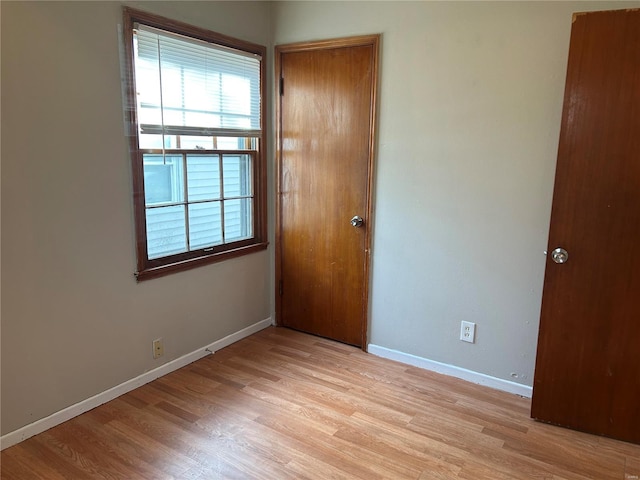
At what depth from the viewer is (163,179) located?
2.67 m

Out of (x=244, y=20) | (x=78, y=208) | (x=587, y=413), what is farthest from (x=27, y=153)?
(x=587, y=413)

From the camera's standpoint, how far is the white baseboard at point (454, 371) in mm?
2676

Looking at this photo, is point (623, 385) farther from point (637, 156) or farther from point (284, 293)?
point (284, 293)

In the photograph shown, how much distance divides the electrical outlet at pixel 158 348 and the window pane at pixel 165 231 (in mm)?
511

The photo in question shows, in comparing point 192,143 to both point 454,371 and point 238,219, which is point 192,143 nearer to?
point 238,219

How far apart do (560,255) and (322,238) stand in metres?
1.56

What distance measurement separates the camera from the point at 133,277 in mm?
2555

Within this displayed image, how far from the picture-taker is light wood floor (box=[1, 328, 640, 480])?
201cm

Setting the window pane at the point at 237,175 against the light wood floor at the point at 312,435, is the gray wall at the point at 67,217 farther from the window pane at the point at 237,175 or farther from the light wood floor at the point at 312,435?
the window pane at the point at 237,175

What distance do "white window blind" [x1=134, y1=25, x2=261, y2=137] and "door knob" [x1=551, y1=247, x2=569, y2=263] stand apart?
6.67 feet

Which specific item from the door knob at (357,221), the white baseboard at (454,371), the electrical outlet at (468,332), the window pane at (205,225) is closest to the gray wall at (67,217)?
the window pane at (205,225)

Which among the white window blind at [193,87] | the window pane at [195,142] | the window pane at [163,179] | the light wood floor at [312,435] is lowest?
the light wood floor at [312,435]

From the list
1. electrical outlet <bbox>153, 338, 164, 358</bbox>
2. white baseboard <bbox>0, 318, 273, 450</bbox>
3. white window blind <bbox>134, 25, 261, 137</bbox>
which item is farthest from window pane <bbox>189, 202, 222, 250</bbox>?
white baseboard <bbox>0, 318, 273, 450</bbox>

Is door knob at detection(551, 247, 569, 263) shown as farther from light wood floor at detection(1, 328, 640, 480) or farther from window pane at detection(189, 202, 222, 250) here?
window pane at detection(189, 202, 222, 250)
